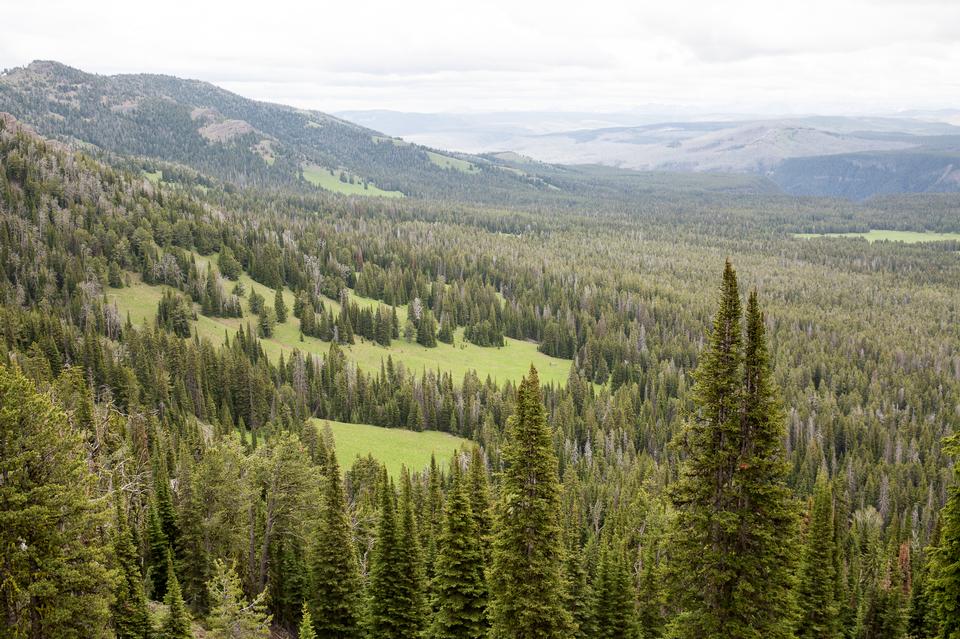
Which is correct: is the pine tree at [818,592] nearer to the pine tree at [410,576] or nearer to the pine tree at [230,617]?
the pine tree at [410,576]

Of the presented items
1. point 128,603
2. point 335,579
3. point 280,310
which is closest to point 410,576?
point 335,579

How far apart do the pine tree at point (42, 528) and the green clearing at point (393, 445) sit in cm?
8907

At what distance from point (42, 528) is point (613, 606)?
35.7 metres

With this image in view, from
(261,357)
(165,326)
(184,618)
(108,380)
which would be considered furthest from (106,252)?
(184,618)

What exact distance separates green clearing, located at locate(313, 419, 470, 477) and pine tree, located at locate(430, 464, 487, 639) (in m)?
82.0

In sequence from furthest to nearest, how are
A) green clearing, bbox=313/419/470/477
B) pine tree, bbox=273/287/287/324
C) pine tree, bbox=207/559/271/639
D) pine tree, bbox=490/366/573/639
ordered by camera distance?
pine tree, bbox=273/287/287/324 < green clearing, bbox=313/419/470/477 < pine tree, bbox=207/559/271/639 < pine tree, bbox=490/366/573/639

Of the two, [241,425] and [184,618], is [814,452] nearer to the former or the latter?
[241,425]

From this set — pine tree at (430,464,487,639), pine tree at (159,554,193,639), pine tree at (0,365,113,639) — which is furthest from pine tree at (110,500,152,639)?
pine tree at (430,464,487,639)

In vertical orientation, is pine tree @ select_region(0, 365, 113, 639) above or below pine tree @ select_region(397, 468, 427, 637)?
above

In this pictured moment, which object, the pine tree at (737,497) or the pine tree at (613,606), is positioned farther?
the pine tree at (613,606)

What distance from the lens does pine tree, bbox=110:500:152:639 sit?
37812 mm

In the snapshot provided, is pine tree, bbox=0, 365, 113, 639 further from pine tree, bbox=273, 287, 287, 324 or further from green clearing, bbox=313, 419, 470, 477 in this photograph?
pine tree, bbox=273, 287, 287, 324

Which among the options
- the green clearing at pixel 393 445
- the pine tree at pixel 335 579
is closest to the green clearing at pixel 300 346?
the green clearing at pixel 393 445

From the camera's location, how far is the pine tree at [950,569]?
21812 millimetres
